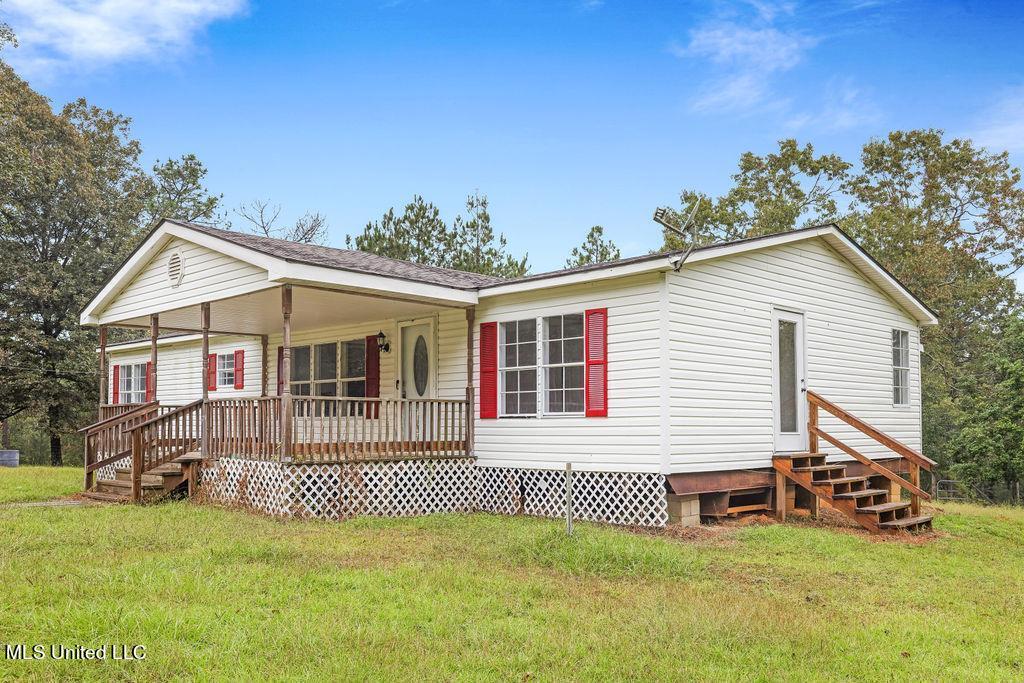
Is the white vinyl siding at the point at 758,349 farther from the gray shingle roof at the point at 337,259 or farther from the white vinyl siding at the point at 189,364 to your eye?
the white vinyl siding at the point at 189,364

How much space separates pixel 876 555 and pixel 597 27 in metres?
12.9

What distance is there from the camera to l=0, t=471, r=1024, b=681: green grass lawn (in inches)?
201

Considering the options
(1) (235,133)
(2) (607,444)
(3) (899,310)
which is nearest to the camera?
(2) (607,444)

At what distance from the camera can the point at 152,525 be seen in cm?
997

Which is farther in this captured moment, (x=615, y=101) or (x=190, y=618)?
(x=615, y=101)

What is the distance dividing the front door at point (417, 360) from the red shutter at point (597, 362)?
3.37 metres

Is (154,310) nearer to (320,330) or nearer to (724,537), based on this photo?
(320,330)

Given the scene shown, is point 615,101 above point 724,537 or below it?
above

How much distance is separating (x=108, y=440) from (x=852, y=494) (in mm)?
11780

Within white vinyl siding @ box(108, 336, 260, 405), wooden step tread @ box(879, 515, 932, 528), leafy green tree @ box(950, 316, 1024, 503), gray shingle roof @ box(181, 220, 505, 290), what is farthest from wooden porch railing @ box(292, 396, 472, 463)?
leafy green tree @ box(950, 316, 1024, 503)

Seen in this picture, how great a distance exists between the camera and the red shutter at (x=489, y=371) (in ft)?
41.4

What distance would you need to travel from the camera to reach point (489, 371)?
12.7m

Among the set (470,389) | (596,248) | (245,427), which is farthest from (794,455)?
(596,248)

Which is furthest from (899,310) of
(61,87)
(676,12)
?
(61,87)
